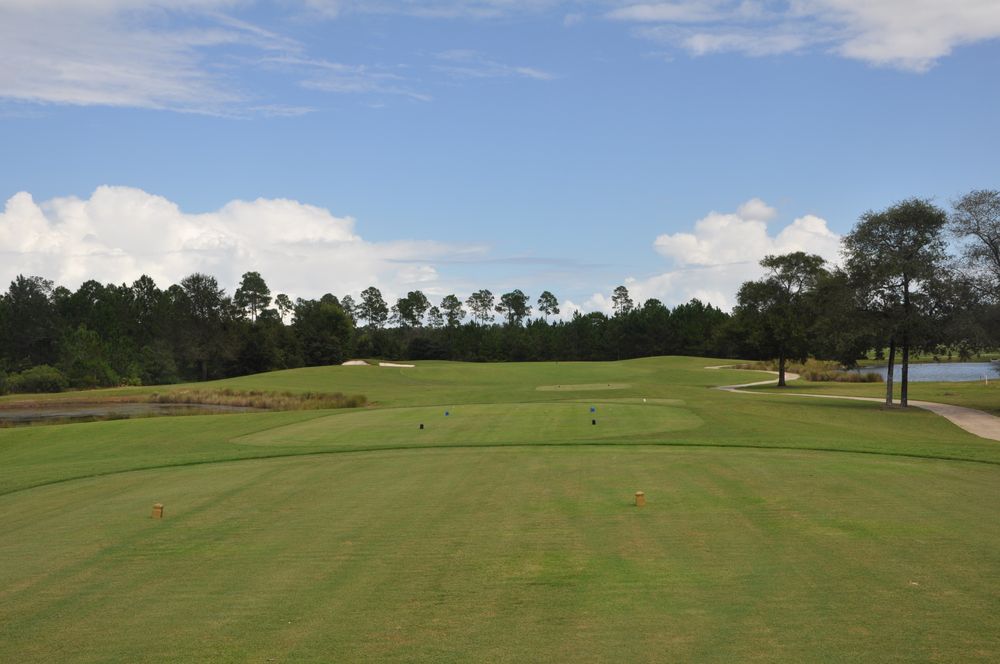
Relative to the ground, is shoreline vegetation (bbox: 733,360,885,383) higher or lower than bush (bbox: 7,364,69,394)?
higher

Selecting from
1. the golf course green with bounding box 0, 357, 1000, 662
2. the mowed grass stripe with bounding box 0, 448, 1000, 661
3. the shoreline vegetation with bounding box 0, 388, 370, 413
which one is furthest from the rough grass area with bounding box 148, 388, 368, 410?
the mowed grass stripe with bounding box 0, 448, 1000, 661

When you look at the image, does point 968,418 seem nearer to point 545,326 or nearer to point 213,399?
point 213,399

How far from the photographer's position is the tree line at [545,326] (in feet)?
132

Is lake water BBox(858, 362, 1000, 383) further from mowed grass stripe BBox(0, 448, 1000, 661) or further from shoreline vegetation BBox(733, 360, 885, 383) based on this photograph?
mowed grass stripe BBox(0, 448, 1000, 661)

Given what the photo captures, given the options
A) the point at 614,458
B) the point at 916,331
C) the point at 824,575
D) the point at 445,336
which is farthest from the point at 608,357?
the point at 824,575

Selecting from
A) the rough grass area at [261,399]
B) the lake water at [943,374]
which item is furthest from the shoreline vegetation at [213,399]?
the lake water at [943,374]

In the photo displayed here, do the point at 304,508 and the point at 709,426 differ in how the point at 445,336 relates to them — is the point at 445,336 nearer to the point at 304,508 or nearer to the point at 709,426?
the point at 709,426

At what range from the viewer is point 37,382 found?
277 feet

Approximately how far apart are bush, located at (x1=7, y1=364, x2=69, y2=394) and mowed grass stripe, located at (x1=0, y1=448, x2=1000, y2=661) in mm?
77207

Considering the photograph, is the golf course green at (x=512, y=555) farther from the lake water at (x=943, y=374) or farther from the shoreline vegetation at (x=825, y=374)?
the lake water at (x=943, y=374)

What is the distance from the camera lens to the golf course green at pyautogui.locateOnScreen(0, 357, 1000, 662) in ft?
25.1

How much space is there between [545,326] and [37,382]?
311 ft

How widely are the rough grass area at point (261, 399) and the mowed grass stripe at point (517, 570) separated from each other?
37391mm

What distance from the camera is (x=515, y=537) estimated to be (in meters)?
11.5
